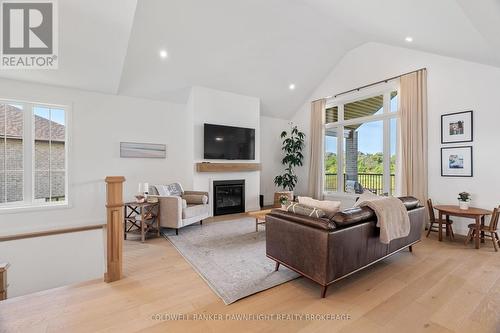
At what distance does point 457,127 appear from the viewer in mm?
3998

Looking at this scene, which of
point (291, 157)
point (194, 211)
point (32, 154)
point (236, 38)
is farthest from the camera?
point (291, 157)

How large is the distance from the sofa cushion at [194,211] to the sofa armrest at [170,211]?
0.17 m

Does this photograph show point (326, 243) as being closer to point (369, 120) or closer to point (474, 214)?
point (474, 214)

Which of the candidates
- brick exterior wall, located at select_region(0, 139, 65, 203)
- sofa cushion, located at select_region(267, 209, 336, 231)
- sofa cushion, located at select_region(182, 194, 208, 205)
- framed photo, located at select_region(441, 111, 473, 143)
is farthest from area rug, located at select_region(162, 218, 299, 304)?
framed photo, located at select_region(441, 111, 473, 143)

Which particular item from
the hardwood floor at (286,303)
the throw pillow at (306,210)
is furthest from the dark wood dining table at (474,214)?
the throw pillow at (306,210)

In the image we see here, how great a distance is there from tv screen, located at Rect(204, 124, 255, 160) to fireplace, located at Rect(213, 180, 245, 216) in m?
0.63

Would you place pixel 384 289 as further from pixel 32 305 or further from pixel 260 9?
pixel 260 9

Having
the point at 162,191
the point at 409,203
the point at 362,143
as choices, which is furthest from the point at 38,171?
the point at 362,143

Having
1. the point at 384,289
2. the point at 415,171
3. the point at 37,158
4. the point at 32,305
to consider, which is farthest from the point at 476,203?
the point at 37,158

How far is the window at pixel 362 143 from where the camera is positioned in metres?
5.00

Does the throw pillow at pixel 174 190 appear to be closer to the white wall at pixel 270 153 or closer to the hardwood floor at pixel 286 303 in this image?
the hardwood floor at pixel 286 303

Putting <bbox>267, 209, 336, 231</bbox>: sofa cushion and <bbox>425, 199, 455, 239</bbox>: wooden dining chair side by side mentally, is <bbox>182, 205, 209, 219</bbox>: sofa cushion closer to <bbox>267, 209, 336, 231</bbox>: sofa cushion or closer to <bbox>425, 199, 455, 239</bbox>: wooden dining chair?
<bbox>267, 209, 336, 231</bbox>: sofa cushion

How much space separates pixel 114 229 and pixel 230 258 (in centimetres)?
141

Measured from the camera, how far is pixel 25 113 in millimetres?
4059
